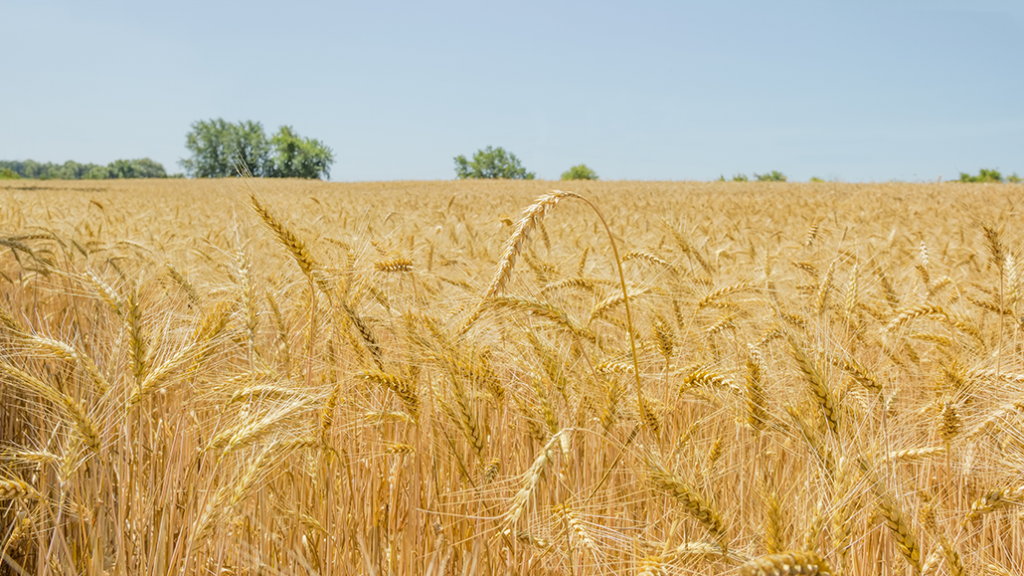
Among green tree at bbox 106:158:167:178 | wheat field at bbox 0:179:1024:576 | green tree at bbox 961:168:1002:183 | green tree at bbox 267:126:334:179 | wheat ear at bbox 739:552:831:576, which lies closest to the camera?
wheat ear at bbox 739:552:831:576

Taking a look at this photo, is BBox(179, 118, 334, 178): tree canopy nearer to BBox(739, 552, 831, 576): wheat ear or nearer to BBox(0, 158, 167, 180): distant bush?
BBox(0, 158, 167, 180): distant bush

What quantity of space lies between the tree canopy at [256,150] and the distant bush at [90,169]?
22399 millimetres

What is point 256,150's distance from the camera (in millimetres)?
77125

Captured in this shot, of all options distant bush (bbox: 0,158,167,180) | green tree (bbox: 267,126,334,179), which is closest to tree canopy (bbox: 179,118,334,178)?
green tree (bbox: 267,126,334,179)

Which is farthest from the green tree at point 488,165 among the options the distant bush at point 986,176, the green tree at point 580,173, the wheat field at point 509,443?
the wheat field at point 509,443

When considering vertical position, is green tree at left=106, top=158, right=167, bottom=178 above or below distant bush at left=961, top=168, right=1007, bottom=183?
above

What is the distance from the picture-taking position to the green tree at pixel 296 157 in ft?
237

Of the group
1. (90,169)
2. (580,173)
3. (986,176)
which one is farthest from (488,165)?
(90,169)

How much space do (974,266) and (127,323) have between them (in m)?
4.71

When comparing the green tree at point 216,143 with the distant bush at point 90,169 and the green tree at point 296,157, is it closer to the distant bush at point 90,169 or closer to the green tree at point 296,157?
the green tree at point 296,157

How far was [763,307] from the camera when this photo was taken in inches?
106

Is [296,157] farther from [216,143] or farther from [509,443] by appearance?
[509,443]

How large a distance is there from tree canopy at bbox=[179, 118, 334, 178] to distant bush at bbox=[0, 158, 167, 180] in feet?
73.5

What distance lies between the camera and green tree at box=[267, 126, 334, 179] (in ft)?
237
